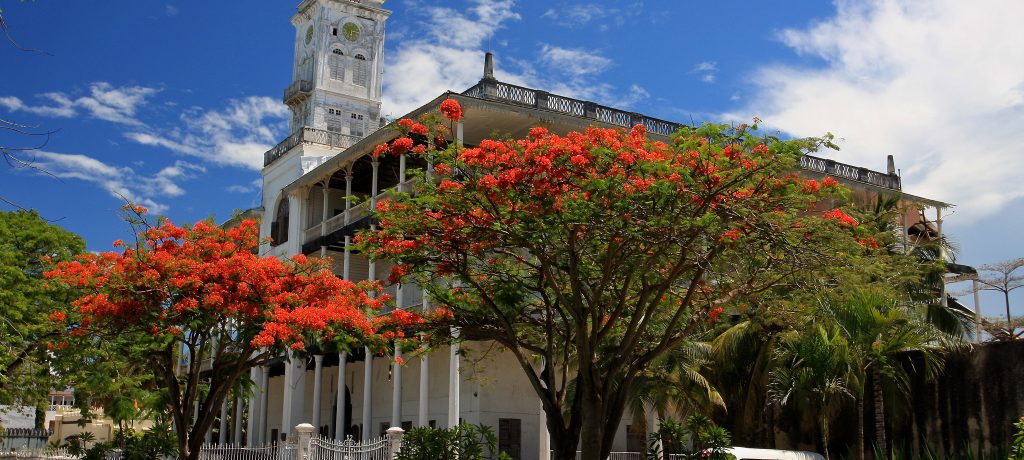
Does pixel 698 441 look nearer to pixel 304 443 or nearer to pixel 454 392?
pixel 304 443

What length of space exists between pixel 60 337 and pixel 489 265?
A: 349 inches

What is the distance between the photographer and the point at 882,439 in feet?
63.6

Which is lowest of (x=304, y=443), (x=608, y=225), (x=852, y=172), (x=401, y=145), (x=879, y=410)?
(x=304, y=443)

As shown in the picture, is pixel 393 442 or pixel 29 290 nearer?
pixel 393 442

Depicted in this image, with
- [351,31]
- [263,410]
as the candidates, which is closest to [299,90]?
[351,31]

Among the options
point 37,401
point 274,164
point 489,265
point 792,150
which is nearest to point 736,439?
point 489,265

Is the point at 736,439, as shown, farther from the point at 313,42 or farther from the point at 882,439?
the point at 313,42

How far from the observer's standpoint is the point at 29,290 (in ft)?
85.5

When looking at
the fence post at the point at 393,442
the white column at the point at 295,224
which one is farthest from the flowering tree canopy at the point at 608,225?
the white column at the point at 295,224

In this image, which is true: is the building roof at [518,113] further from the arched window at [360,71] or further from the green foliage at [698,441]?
the arched window at [360,71]

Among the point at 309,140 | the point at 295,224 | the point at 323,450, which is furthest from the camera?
the point at 309,140

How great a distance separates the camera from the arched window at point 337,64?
41812 millimetres

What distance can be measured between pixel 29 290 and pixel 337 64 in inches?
742

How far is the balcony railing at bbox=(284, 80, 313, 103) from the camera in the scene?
41750mm
